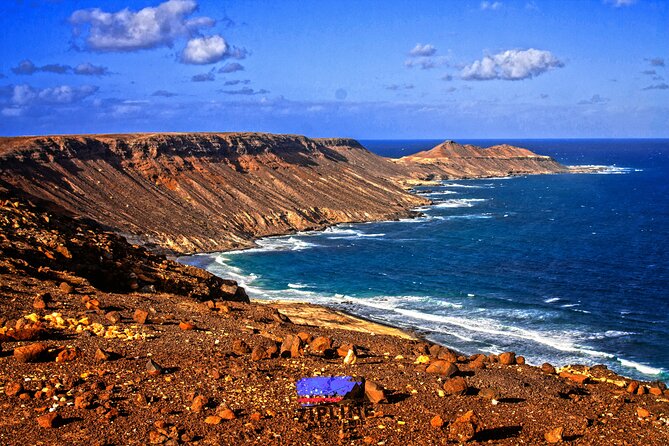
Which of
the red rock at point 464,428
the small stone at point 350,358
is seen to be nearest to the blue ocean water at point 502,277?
the small stone at point 350,358

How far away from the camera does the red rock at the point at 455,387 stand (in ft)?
60.1

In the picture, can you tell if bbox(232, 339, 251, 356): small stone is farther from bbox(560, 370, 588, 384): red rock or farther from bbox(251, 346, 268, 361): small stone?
bbox(560, 370, 588, 384): red rock

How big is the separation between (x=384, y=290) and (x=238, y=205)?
39.6m

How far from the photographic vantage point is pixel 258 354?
20.0 metres

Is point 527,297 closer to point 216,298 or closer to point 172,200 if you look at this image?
point 216,298

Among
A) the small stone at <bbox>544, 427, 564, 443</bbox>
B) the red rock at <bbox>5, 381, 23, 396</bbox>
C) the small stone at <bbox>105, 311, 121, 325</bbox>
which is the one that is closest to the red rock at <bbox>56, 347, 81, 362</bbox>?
the red rock at <bbox>5, 381, 23, 396</bbox>

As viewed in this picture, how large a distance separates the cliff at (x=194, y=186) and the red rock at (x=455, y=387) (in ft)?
177

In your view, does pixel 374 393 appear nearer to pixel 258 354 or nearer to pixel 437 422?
pixel 437 422

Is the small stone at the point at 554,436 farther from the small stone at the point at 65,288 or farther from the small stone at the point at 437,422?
the small stone at the point at 65,288

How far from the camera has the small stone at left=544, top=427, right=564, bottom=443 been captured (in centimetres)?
1552

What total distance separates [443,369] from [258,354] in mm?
5826

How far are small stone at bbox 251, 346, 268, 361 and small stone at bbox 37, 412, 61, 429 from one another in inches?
252

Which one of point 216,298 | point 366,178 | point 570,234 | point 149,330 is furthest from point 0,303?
point 366,178

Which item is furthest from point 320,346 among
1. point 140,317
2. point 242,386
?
point 140,317
